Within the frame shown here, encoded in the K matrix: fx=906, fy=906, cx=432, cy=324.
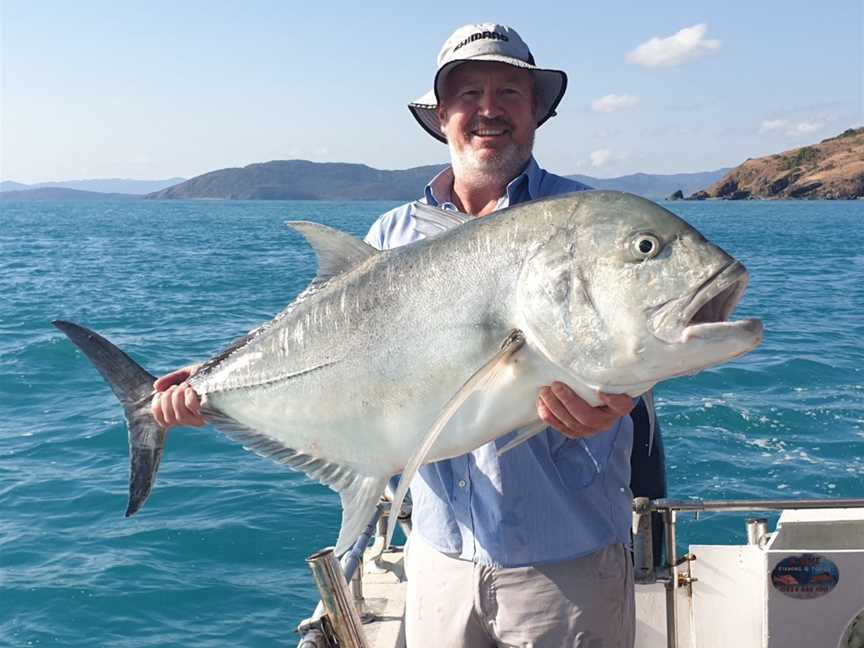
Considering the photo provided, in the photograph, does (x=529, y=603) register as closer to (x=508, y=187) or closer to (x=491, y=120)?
(x=508, y=187)

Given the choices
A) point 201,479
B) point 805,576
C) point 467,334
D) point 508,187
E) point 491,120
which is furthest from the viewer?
point 201,479

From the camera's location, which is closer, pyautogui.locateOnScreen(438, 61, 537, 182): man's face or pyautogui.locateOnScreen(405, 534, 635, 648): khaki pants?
pyautogui.locateOnScreen(405, 534, 635, 648): khaki pants

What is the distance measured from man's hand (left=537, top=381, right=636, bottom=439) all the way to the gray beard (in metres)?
1.23

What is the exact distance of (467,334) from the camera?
8.68ft

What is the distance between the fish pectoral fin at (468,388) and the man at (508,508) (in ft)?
1.78

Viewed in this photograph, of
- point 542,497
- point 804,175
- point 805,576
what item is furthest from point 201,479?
point 804,175

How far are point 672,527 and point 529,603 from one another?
1.37m

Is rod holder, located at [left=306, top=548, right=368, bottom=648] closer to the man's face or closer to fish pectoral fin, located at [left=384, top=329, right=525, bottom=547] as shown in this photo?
fish pectoral fin, located at [left=384, top=329, right=525, bottom=547]

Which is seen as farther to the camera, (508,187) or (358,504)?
(508,187)

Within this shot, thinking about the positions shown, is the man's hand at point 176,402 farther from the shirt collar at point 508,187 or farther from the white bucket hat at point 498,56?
the white bucket hat at point 498,56

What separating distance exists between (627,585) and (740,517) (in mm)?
6788

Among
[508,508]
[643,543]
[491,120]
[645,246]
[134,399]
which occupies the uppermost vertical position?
[491,120]

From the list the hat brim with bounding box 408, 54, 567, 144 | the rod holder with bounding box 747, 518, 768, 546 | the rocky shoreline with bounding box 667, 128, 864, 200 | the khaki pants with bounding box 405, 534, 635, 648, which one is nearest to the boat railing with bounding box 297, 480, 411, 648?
the khaki pants with bounding box 405, 534, 635, 648

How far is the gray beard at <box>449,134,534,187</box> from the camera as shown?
11.7 ft
